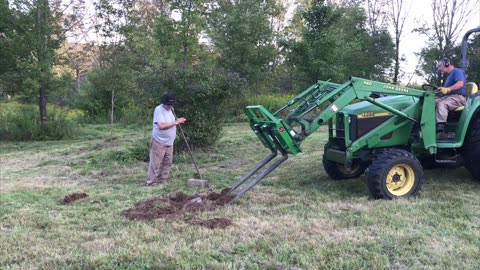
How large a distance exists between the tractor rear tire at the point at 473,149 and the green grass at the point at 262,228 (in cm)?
29

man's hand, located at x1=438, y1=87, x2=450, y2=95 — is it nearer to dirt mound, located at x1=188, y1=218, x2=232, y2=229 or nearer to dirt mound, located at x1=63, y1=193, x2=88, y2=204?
dirt mound, located at x1=188, y1=218, x2=232, y2=229

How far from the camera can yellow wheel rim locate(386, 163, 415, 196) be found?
5.70m

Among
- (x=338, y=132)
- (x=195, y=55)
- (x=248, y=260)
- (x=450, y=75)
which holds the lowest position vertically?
(x=248, y=260)

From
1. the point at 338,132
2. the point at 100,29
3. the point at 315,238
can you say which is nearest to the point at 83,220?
the point at 315,238

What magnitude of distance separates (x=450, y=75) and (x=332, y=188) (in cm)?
231

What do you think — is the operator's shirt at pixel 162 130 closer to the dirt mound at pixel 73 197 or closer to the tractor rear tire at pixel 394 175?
the dirt mound at pixel 73 197

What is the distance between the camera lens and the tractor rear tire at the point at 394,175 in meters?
5.58

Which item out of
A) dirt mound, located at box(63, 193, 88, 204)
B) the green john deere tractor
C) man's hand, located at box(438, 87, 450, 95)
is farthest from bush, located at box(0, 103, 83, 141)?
man's hand, located at box(438, 87, 450, 95)

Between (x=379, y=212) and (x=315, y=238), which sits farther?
(x=379, y=212)

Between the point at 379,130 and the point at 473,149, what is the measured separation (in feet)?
4.56

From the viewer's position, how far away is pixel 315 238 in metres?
4.15

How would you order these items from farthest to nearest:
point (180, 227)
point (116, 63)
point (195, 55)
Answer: point (116, 63) < point (195, 55) < point (180, 227)

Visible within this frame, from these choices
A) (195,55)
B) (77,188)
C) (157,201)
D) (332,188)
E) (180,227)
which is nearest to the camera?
(180,227)

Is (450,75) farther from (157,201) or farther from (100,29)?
(100,29)
